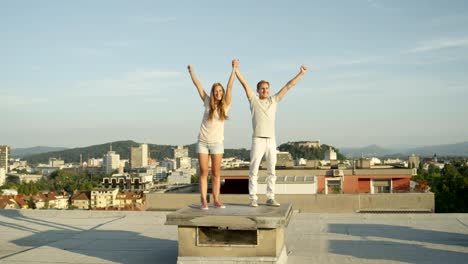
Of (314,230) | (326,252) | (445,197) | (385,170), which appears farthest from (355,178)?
(445,197)

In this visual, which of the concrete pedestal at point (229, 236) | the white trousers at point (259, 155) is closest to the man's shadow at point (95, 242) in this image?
the concrete pedestal at point (229, 236)

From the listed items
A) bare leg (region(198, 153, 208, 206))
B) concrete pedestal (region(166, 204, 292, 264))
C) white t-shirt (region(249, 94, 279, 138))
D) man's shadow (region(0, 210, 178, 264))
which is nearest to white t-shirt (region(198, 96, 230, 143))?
bare leg (region(198, 153, 208, 206))

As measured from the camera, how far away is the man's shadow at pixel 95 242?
27.8 ft

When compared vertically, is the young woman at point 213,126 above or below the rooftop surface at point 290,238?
above

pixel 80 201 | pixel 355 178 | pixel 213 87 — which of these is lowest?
pixel 80 201

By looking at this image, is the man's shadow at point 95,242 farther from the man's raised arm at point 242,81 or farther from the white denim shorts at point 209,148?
the man's raised arm at point 242,81

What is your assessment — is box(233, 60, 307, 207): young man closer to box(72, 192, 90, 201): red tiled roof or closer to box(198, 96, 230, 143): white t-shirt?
box(198, 96, 230, 143): white t-shirt

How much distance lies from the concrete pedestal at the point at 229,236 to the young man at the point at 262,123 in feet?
3.10

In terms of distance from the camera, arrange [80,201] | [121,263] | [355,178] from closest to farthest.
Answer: [121,263] < [355,178] < [80,201]

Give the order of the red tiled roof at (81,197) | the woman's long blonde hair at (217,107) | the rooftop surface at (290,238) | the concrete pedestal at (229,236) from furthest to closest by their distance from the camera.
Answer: the red tiled roof at (81,197), the rooftop surface at (290,238), the woman's long blonde hair at (217,107), the concrete pedestal at (229,236)

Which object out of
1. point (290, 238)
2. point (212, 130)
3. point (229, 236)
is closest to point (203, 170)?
point (212, 130)

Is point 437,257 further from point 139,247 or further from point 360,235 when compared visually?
point 139,247

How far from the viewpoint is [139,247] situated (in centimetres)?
926

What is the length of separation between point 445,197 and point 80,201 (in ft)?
307
